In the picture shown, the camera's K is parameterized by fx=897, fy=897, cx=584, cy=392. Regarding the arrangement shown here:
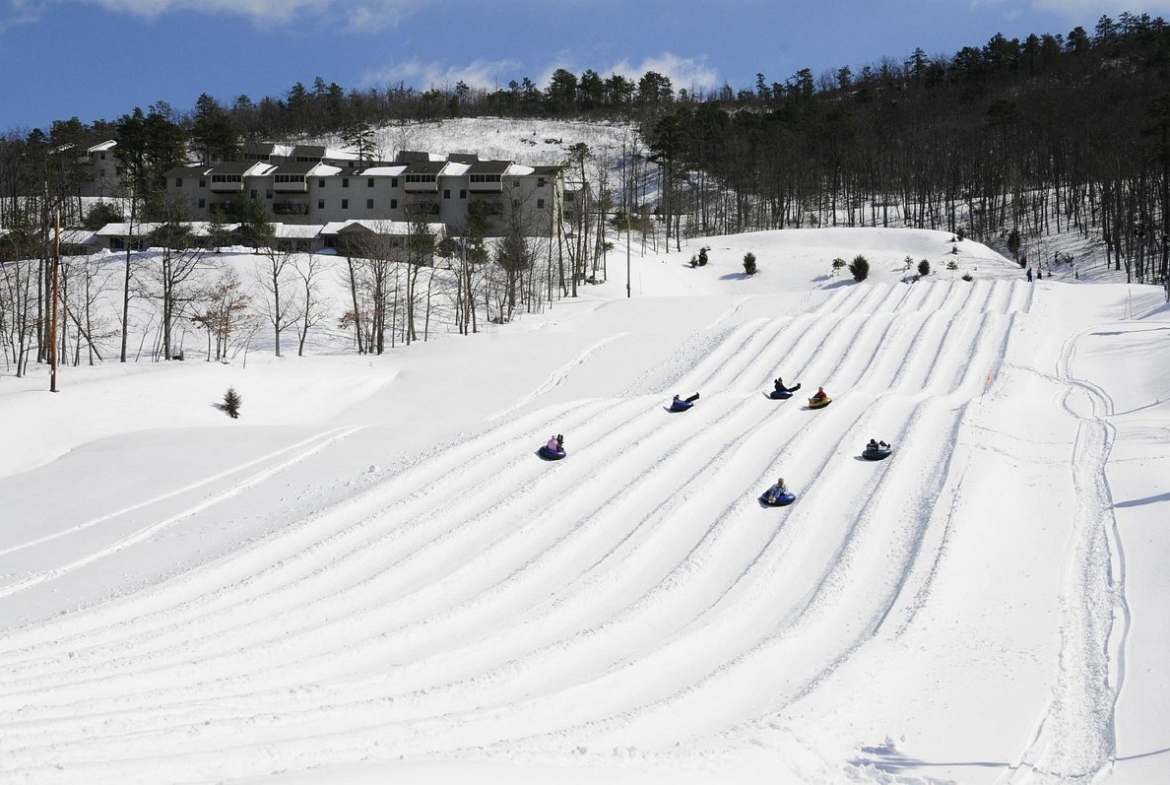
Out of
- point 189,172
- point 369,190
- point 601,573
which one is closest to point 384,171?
point 369,190

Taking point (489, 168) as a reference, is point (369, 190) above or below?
below

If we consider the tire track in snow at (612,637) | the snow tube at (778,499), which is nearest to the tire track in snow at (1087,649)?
the tire track in snow at (612,637)

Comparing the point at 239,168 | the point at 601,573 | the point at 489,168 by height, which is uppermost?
the point at 239,168

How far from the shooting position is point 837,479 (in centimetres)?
2130

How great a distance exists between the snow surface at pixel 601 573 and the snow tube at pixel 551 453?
36cm

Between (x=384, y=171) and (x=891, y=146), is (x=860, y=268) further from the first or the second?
(x=891, y=146)

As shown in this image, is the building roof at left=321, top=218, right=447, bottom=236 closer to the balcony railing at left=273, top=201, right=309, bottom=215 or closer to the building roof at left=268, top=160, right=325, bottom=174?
the balcony railing at left=273, top=201, right=309, bottom=215

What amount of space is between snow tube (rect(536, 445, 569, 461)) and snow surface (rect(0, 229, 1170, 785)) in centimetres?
36

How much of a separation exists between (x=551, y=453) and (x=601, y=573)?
6.50 meters

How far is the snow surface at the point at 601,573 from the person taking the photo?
10.8 m

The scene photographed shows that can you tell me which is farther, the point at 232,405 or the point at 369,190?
the point at 369,190

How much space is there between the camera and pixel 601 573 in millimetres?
17375

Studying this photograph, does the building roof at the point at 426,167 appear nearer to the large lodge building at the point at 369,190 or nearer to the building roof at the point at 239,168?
the large lodge building at the point at 369,190

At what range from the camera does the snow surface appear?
10.8 m
